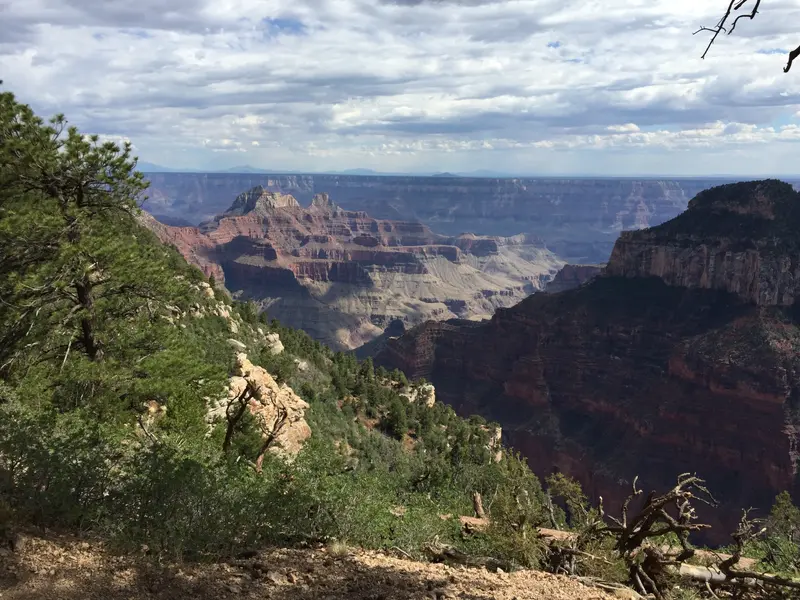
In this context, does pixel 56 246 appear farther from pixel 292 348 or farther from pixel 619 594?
pixel 292 348

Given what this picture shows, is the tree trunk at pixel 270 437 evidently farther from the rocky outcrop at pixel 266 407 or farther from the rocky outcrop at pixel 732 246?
the rocky outcrop at pixel 732 246

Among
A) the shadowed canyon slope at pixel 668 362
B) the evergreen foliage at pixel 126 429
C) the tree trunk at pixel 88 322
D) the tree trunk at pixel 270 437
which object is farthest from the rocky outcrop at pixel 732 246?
the tree trunk at pixel 88 322

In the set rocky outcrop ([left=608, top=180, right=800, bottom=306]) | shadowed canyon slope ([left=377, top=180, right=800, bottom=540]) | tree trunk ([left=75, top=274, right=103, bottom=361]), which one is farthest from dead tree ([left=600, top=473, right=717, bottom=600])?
rocky outcrop ([left=608, top=180, right=800, bottom=306])

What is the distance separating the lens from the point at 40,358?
54.7 feet

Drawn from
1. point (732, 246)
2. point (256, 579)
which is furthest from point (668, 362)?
point (256, 579)

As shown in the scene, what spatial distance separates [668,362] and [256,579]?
94137 mm

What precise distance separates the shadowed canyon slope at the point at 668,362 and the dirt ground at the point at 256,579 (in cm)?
7283

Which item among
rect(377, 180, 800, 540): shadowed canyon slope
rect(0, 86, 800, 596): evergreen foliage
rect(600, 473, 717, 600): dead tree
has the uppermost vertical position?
rect(0, 86, 800, 596): evergreen foliage

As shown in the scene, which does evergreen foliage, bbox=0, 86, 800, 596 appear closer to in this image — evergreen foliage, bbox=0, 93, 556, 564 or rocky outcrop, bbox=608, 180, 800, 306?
evergreen foliage, bbox=0, 93, 556, 564

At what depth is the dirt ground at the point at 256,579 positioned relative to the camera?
28.6 feet

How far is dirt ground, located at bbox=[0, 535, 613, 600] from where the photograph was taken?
28.6 ft

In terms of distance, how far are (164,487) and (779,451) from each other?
81.6 meters

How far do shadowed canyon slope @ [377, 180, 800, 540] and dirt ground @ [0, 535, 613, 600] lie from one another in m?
72.8

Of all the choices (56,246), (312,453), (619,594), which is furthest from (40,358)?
(619,594)
